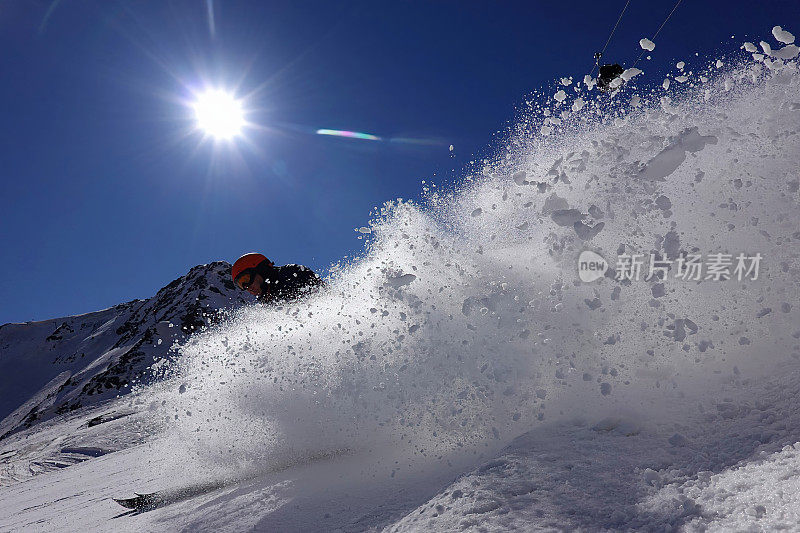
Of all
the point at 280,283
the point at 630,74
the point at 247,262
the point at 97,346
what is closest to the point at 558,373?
the point at 630,74

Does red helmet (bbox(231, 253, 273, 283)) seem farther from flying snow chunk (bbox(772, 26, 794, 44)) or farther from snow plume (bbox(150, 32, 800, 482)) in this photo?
flying snow chunk (bbox(772, 26, 794, 44))

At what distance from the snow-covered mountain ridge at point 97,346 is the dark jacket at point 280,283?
63288mm

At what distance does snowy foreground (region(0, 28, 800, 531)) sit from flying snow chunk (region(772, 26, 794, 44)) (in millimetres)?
33

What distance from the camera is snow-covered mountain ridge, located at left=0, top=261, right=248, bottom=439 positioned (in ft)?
259

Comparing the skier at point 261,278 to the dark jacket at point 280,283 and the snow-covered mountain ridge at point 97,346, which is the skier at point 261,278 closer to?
the dark jacket at point 280,283

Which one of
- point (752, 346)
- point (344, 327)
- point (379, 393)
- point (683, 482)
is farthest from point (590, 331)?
point (344, 327)

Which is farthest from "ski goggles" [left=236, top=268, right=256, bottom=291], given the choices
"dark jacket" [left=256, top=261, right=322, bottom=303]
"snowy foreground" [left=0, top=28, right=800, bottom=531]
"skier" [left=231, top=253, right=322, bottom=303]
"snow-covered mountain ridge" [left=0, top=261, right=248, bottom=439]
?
"snow-covered mountain ridge" [left=0, top=261, right=248, bottom=439]

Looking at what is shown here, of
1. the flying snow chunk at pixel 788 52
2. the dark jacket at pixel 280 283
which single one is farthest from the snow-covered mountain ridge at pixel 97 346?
the flying snow chunk at pixel 788 52

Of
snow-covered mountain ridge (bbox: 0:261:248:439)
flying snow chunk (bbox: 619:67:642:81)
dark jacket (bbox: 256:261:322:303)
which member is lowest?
flying snow chunk (bbox: 619:67:642:81)

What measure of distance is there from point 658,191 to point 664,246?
2.90 feet

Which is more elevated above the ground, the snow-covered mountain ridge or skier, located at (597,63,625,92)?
the snow-covered mountain ridge

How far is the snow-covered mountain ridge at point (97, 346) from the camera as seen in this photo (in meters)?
78.9

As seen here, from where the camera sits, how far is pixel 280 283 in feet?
63.4

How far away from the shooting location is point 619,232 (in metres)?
4.96
